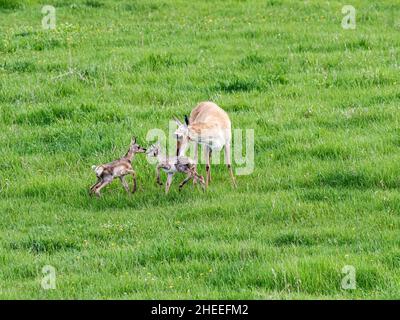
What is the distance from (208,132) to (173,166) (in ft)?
2.28

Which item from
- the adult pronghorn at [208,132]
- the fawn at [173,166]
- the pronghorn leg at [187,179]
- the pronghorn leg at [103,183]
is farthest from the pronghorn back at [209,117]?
the pronghorn leg at [103,183]

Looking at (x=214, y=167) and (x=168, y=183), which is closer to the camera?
(x=168, y=183)

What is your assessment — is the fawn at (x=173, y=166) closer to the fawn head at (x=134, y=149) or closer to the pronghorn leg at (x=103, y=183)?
the fawn head at (x=134, y=149)

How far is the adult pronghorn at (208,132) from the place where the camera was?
45.7ft

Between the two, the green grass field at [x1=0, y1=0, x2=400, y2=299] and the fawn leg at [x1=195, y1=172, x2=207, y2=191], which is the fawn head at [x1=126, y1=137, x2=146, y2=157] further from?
the fawn leg at [x1=195, y1=172, x2=207, y2=191]

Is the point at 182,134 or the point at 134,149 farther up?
the point at 182,134

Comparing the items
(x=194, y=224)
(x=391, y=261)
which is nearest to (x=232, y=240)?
(x=194, y=224)

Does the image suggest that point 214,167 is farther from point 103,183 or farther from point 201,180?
point 103,183

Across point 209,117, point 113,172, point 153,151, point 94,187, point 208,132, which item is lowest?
point 94,187

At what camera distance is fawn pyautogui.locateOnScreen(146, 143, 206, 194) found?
46.4 feet

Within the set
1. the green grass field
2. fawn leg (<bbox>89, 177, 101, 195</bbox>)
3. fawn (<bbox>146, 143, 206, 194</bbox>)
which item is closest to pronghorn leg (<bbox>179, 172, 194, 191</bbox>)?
fawn (<bbox>146, 143, 206, 194</bbox>)

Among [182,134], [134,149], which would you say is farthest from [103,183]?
[182,134]

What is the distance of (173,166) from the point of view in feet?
46.4

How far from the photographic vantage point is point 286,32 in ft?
72.3
